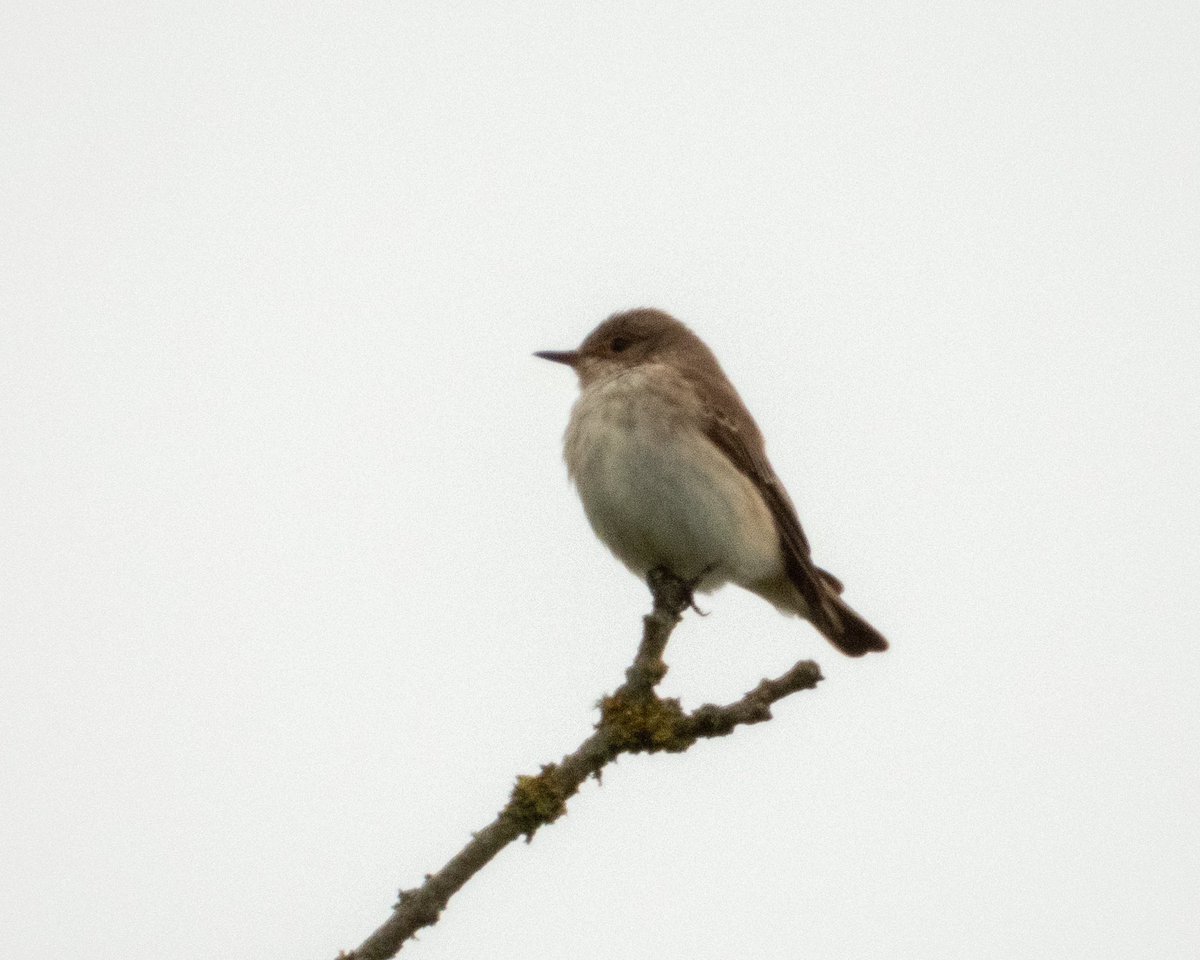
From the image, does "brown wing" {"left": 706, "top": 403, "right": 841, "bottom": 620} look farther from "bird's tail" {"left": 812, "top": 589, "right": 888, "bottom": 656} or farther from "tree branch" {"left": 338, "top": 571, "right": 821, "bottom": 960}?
"tree branch" {"left": 338, "top": 571, "right": 821, "bottom": 960}

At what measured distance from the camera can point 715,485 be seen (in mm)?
8664

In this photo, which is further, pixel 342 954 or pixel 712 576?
pixel 712 576

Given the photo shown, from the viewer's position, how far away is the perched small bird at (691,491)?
8.54m

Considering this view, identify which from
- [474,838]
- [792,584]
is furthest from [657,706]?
[792,584]

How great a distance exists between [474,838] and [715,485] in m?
5.02

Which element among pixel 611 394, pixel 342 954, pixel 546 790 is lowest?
pixel 342 954

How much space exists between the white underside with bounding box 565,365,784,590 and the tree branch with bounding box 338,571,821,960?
3025mm

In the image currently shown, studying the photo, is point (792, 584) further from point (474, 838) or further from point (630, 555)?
point (474, 838)

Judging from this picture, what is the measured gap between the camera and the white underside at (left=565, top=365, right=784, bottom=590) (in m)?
8.51

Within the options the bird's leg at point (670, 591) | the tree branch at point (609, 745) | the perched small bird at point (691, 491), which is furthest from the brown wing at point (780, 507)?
the tree branch at point (609, 745)

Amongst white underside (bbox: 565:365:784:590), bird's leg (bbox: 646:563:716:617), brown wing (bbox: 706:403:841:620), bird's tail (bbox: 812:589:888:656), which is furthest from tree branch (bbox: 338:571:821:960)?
bird's tail (bbox: 812:589:888:656)

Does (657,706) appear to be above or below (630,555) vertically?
below

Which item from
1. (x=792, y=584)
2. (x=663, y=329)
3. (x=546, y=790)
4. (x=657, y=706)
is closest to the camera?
(x=546, y=790)

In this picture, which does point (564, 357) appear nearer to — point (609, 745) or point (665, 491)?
point (665, 491)
